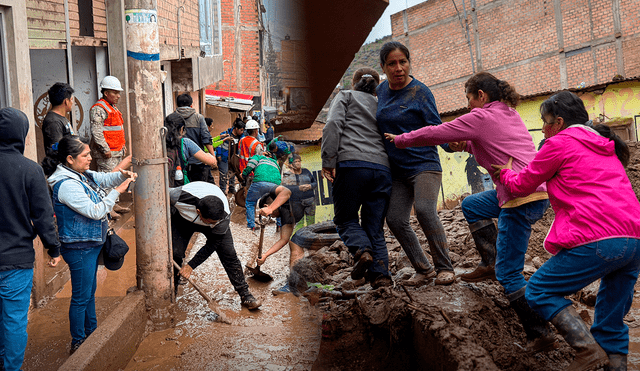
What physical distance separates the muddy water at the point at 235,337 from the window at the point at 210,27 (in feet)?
30.8

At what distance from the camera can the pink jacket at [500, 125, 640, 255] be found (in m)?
2.37

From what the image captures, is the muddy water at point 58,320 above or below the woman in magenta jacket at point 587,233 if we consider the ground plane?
below

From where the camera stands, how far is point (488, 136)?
309 cm

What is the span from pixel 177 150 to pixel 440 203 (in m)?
6.09

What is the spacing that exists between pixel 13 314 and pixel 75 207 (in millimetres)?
747

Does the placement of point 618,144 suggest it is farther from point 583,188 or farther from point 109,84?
point 109,84

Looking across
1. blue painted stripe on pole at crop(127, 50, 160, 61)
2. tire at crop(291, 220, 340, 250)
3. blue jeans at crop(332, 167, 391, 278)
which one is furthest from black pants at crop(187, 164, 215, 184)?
blue jeans at crop(332, 167, 391, 278)

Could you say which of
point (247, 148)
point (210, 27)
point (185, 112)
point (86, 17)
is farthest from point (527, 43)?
point (86, 17)

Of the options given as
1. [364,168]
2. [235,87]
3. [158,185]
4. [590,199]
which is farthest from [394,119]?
[235,87]

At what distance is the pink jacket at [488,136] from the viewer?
306 cm

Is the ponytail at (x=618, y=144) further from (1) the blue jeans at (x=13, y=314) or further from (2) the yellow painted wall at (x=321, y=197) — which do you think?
(2) the yellow painted wall at (x=321, y=197)

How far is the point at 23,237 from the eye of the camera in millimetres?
2861

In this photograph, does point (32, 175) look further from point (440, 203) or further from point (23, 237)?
point (440, 203)

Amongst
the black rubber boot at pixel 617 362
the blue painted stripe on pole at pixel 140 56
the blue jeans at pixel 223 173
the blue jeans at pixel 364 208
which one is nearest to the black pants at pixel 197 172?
the blue jeans at pixel 223 173
